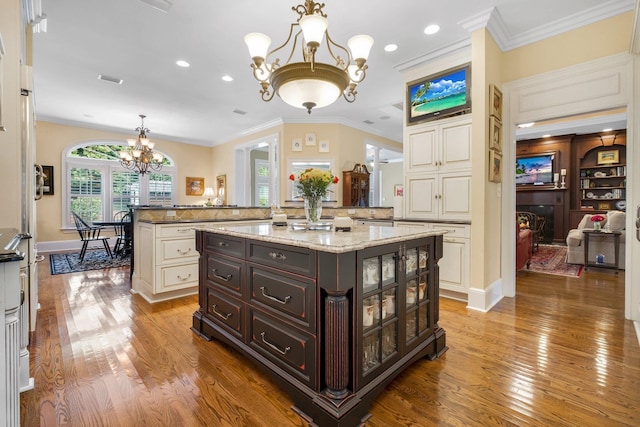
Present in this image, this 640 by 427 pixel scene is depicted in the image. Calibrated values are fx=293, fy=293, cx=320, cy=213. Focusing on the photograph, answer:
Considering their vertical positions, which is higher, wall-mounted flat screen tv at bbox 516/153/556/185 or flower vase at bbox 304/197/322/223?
wall-mounted flat screen tv at bbox 516/153/556/185

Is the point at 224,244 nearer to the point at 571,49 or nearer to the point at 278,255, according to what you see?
the point at 278,255

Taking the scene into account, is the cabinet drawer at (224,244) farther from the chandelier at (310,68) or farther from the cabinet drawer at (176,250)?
the cabinet drawer at (176,250)

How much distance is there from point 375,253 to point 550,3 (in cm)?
305

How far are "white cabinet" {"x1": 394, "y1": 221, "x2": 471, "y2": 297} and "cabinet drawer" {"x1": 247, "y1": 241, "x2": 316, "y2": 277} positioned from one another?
206cm

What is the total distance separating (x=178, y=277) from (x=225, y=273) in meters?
1.62

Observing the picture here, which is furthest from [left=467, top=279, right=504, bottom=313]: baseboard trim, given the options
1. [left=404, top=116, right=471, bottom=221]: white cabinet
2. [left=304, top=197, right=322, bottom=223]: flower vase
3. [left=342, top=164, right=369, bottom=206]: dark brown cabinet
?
[left=342, top=164, right=369, bottom=206]: dark brown cabinet

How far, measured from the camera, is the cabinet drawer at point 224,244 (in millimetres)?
1976

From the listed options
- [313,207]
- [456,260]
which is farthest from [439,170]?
[313,207]

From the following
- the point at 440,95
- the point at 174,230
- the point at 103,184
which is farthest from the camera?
the point at 103,184

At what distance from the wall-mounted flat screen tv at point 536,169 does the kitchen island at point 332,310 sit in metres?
7.82

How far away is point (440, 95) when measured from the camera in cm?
349

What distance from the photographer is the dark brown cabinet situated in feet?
20.5

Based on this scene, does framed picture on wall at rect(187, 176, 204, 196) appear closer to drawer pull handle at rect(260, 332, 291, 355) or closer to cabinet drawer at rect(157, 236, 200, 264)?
cabinet drawer at rect(157, 236, 200, 264)

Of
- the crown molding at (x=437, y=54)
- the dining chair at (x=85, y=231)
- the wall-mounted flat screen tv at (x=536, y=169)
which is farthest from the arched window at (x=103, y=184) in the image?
the wall-mounted flat screen tv at (x=536, y=169)
